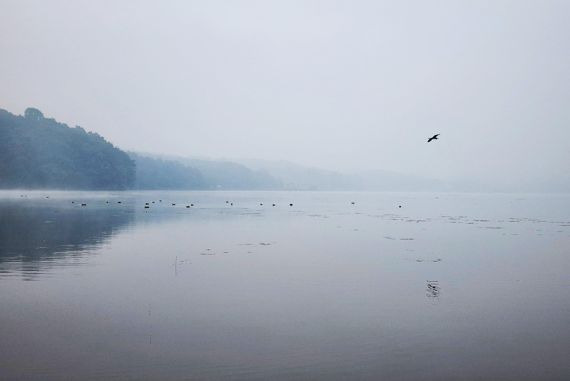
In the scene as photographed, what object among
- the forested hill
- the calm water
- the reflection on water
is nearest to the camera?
the calm water

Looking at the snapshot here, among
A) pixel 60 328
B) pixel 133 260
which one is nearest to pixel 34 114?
pixel 133 260

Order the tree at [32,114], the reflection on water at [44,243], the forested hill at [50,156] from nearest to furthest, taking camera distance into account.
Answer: the reflection on water at [44,243] < the forested hill at [50,156] < the tree at [32,114]

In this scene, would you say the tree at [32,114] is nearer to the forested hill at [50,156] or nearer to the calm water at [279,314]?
the forested hill at [50,156]

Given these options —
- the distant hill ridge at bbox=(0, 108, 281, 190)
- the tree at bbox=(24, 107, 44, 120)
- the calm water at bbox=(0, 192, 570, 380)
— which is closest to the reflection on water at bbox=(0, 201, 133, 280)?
the calm water at bbox=(0, 192, 570, 380)

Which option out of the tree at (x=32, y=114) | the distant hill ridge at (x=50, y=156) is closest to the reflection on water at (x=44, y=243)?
the distant hill ridge at (x=50, y=156)

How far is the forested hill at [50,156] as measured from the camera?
6329 inches

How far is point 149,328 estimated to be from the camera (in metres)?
12.6

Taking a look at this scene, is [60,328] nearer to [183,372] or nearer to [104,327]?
[104,327]

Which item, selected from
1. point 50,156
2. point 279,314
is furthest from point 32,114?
point 279,314

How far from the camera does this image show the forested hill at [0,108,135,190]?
527ft

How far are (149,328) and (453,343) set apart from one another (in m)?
7.91

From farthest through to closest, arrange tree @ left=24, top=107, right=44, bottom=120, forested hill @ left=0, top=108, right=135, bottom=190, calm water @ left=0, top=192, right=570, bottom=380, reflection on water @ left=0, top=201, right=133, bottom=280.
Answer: tree @ left=24, top=107, right=44, bottom=120 → forested hill @ left=0, top=108, right=135, bottom=190 → reflection on water @ left=0, top=201, right=133, bottom=280 → calm water @ left=0, top=192, right=570, bottom=380

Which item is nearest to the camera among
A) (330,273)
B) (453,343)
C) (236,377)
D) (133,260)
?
(236,377)

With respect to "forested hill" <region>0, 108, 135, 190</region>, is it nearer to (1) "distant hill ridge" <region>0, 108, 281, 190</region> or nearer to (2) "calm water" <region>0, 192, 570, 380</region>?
(1) "distant hill ridge" <region>0, 108, 281, 190</region>
